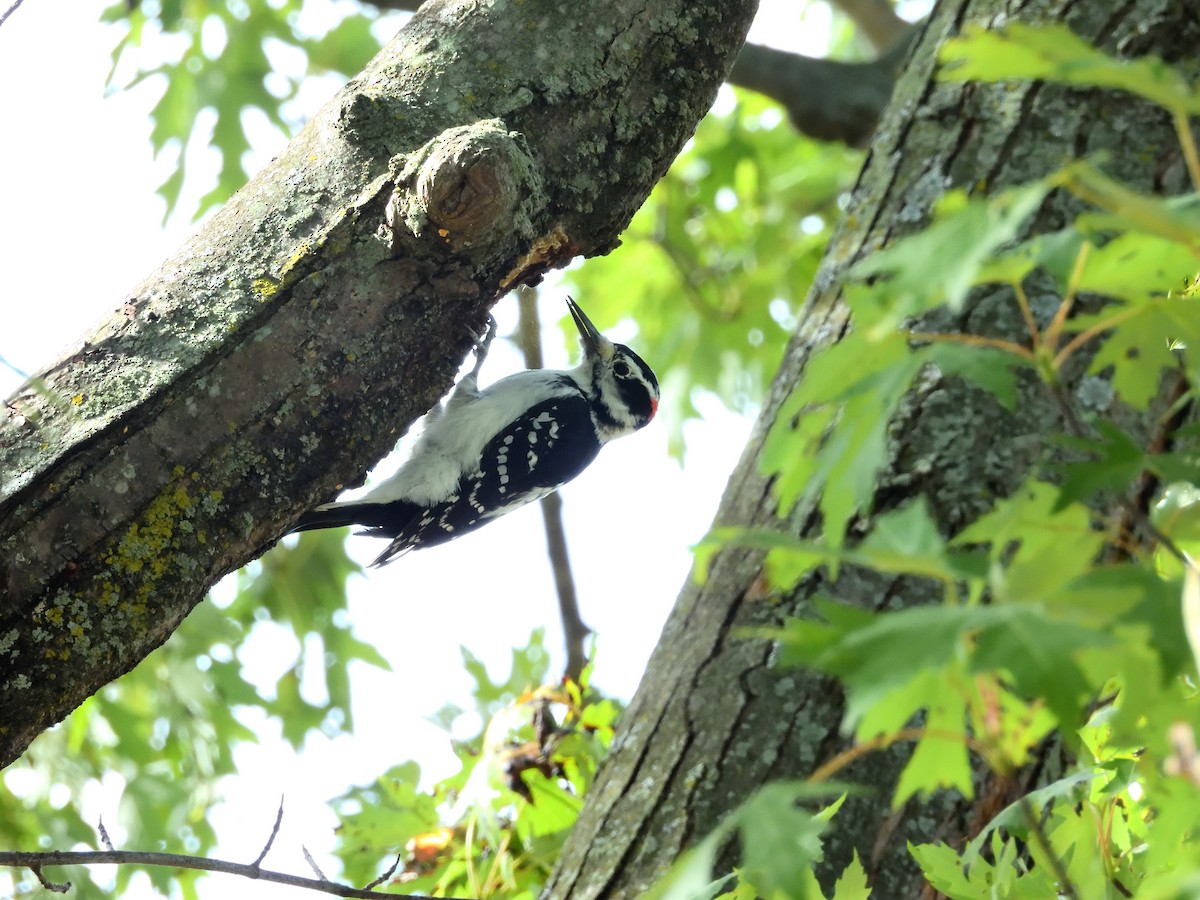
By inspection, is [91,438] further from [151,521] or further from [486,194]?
[486,194]

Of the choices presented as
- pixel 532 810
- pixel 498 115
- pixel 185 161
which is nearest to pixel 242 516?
pixel 498 115

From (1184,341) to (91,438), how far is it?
69.3 inches

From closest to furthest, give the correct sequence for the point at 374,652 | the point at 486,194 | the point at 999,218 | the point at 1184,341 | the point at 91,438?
the point at 999,218 < the point at 1184,341 < the point at 91,438 < the point at 486,194 < the point at 374,652

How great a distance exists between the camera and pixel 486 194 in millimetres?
2168

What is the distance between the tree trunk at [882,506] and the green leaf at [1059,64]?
1.58m

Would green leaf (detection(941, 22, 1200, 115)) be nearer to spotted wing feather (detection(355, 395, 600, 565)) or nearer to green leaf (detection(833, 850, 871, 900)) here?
green leaf (detection(833, 850, 871, 900))

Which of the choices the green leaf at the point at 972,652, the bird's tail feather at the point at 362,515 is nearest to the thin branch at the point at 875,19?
the bird's tail feather at the point at 362,515

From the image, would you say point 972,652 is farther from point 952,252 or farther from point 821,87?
point 821,87

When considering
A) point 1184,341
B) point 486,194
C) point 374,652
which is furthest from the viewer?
point 374,652

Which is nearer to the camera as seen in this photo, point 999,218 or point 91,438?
point 999,218

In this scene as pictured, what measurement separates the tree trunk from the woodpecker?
→ 183 cm

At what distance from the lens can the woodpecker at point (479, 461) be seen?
4629mm

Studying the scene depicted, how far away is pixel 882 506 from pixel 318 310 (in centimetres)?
139

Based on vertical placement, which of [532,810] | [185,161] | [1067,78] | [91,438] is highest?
[185,161]
